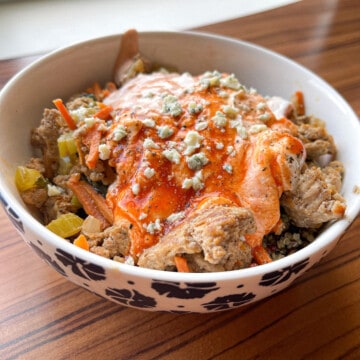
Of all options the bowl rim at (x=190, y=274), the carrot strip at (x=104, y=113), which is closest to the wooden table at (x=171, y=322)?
the bowl rim at (x=190, y=274)

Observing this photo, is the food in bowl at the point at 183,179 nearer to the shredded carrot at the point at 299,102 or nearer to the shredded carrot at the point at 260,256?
the shredded carrot at the point at 260,256

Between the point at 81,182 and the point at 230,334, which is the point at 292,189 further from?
the point at 81,182

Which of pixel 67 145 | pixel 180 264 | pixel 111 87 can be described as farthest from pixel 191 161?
pixel 111 87

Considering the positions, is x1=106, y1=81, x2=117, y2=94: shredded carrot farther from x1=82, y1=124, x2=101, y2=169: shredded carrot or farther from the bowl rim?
the bowl rim

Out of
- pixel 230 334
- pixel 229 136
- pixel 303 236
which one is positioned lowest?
pixel 230 334

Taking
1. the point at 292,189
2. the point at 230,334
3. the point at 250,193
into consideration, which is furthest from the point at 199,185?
the point at 230,334

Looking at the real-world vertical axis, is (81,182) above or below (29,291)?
above
